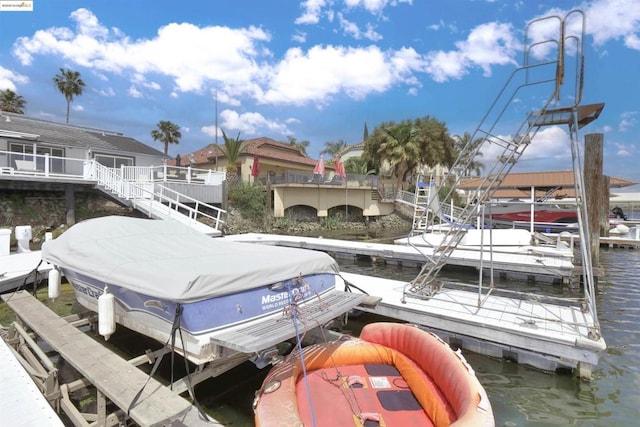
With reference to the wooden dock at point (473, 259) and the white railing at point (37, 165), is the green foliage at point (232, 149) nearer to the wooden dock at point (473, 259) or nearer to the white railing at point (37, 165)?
the white railing at point (37, 165)

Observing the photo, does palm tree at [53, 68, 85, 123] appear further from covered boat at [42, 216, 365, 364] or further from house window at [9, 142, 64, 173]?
covered boat at [42, 216, 365, 364]

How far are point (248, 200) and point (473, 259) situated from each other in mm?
17226

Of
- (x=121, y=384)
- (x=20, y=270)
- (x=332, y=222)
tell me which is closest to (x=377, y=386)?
(x=121, y=384)

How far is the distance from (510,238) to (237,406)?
1366cm

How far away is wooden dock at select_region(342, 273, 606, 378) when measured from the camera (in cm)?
550

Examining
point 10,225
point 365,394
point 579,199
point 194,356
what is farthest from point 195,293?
point 10,225

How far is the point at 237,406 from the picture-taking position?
4.98 meters

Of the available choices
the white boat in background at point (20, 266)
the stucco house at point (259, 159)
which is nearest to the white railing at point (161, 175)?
the stucco house at point (259, 159)

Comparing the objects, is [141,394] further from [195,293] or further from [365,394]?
[365,394]

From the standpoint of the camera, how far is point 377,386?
4711 mm

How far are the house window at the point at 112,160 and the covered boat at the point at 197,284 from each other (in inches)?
746

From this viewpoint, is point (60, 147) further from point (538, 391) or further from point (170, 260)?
point (538, 391)

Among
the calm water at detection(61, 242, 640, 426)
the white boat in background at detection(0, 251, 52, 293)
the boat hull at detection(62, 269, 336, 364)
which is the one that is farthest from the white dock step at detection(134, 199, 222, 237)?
the boat hull at detection(62, 269, 336, 364)

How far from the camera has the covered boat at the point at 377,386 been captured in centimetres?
373
